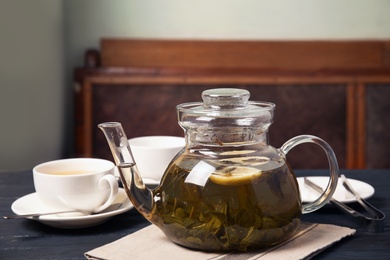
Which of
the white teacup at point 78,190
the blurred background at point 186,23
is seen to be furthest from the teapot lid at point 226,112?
the blurred background at point 186,23

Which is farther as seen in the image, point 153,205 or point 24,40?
point 24,40

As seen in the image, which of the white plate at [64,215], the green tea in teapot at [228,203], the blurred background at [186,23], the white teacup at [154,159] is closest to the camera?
the green tea in teapot at [228,203]

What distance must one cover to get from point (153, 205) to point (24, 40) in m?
1.48

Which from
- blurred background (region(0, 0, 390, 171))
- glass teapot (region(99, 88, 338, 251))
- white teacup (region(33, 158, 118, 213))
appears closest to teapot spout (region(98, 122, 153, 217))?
glass teapot (region(99, 88, 338, 251))

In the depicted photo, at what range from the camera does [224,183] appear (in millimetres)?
755

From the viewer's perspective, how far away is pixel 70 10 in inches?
102

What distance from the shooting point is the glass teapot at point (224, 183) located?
Answer: 755mm

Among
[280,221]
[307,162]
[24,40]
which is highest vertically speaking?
[24,40]

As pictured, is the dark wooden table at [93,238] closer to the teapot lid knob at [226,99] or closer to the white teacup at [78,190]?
the white teacup at [78,190]

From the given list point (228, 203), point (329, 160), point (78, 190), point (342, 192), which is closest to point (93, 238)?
point (78, 190)

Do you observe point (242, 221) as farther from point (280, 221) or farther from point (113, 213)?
point (113, 213)

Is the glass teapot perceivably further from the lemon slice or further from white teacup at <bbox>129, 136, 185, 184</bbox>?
white teacup at <bbox>129, 136, 185, 184</bbox>

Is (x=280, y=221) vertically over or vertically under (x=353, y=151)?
over

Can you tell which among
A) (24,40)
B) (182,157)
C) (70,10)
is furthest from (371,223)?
(70,10)
